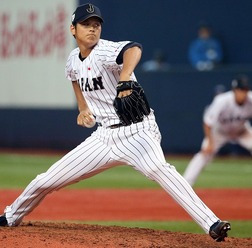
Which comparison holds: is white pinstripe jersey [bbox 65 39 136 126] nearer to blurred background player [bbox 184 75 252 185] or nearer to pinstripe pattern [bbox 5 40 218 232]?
pinstripe pattern [bbox 5 40 218 232]

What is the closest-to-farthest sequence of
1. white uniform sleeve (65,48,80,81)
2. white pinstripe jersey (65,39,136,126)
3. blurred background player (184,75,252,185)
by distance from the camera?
white pinstripe jersey (65,39,136,126), white uniform sleeve (65,48,80,81), blurred background player (184,75,252,185)

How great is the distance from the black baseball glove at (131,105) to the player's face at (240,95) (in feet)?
18.8

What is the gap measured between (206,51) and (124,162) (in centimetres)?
1137

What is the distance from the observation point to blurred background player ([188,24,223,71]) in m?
17.6

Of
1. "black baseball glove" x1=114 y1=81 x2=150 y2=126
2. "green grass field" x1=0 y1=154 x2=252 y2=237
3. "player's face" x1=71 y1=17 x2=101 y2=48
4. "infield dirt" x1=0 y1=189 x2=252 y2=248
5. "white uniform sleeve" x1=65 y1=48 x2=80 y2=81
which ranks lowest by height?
"green grass field" x1=0 y1=154 x2=252 y2=237

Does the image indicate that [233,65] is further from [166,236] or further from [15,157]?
[166,236]

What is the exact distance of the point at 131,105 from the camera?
6.22 m

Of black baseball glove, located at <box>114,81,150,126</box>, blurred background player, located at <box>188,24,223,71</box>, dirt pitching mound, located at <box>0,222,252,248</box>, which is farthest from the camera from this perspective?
blurred background player, located at <box>188,24,223,71</box>

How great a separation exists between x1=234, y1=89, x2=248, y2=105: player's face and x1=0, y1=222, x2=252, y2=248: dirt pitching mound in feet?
17.5

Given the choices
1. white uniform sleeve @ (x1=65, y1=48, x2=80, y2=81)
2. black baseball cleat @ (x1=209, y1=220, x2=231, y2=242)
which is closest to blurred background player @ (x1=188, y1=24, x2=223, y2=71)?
white uniform sleeve @ (x1=65, y1=48, x2=80, y2=81)

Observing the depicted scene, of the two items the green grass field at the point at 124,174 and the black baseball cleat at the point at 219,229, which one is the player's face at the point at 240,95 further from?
the black baseball cleat at the point at 219,229

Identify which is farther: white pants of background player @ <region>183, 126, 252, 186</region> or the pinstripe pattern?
white pants of background player @ <region>183, 126, 252, 186</region>

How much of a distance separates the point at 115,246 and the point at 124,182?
7.10m

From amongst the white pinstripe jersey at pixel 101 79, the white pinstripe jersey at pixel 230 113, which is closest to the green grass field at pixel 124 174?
the white pinstripe jersey at pixel 230 113
